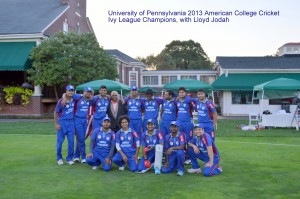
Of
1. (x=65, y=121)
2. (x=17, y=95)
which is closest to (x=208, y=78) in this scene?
(x=17, y=95)

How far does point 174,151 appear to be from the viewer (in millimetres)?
7500

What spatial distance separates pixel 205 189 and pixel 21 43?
2302cm

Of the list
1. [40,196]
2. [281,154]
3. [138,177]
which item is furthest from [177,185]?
[281,154]

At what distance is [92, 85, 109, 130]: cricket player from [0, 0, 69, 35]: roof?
62.0ft

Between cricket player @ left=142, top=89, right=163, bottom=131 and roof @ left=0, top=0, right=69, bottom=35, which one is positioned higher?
roof @ left=0, top=0, right=69, bottom=35

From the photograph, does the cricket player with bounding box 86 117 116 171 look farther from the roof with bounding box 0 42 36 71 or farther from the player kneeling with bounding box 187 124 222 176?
the roof with bounding box 0 42 36 71

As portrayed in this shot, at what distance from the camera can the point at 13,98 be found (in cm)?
2594

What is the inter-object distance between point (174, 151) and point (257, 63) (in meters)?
26.2

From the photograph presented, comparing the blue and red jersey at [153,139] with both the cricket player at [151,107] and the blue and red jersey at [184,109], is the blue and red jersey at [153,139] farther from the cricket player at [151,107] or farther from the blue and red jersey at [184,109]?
the cricket player at [151,107]

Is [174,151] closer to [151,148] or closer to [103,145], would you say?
[151,148]

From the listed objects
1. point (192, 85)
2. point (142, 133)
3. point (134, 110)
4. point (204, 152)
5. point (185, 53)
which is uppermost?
point (185, 53)

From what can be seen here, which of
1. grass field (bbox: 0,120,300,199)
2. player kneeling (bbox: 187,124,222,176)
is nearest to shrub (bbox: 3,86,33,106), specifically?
grass field (bbox: 0,120,300,199)

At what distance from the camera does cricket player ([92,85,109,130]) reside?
8789mm

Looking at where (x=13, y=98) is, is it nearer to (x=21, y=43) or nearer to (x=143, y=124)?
→ (x=21, y=43)
